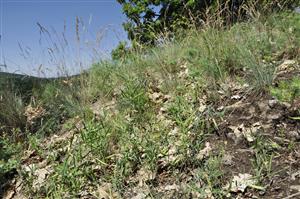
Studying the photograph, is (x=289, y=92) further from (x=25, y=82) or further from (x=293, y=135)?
(x=25, y=82)

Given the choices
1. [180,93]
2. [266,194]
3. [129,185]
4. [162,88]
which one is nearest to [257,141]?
[266,194]

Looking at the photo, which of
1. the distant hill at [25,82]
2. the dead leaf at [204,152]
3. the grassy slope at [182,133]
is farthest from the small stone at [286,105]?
the distant hill at [25,82]

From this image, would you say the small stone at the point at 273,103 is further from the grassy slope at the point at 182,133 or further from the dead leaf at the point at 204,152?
the dead leaf at the point at 204,152

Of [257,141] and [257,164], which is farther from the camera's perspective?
[257,141]

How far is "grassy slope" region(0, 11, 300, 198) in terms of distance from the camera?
7.77ft

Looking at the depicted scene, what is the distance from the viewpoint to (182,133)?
2762mm

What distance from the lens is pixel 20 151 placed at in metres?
3.30

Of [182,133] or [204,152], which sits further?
[182,133]

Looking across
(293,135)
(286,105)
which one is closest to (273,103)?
(286,105)

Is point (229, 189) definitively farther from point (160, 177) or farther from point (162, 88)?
point (162, 88)

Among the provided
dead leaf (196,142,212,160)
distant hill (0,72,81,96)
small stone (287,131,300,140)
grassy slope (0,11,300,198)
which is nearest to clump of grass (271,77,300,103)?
grassy slope (0,11,300,198)

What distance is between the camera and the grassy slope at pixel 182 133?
2.37 m

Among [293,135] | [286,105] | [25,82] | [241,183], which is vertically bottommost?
[241,183]

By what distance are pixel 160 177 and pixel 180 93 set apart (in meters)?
1.27
